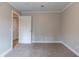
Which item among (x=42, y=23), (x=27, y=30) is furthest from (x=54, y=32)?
(x=27, y=30)

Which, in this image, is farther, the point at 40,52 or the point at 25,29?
the point at 25,29

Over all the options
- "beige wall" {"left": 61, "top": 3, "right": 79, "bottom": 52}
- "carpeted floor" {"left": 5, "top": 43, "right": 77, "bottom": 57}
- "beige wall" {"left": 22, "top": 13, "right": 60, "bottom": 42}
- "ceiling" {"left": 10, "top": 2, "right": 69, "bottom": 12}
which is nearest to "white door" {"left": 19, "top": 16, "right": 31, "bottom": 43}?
"beige wall" {"left": 22, "top": 13, "right": 60, "bottom": 42}

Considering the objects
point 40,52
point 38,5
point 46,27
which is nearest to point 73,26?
point 40,52

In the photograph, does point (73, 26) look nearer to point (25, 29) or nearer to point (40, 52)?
point (40, 52)

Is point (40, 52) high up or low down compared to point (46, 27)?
down

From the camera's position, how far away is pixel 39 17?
28.8 feet

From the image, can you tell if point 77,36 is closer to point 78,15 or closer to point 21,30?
point 78,15

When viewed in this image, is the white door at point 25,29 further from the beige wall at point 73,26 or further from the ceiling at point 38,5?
the beige wall at point 73,26

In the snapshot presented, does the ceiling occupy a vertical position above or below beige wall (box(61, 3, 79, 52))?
above

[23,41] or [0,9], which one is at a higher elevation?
[0,9]

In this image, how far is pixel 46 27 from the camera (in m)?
8.85

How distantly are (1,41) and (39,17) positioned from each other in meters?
4.68

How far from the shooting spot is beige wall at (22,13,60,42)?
8797mm

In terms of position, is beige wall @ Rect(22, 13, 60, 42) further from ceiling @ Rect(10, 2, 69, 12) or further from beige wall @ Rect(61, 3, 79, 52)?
beige wall @ Rect(61, 3, 79, 52)
